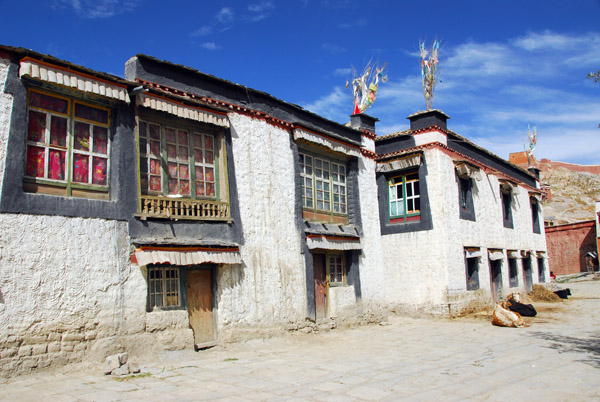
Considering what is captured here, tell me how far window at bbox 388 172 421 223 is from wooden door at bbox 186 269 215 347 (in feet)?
29.3

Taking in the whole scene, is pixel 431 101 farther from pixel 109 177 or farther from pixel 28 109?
pixel 28 109

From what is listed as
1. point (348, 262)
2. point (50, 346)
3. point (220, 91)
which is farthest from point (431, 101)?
point (50, 346)

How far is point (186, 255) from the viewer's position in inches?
353

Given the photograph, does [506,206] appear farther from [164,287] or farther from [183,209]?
[164,287]

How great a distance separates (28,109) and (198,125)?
10.8ft

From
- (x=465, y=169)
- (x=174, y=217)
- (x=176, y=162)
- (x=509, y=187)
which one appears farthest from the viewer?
(x=509, y=187)

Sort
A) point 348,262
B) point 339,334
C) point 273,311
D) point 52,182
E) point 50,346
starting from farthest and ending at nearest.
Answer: point 348,262 → point 339,334 → point 273,311 → point 52,182 → point 50,346

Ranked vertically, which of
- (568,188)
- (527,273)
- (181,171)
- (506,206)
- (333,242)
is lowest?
(527,273)

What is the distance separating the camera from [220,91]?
35.1 ft

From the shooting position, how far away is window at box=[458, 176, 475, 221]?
57.1 feet

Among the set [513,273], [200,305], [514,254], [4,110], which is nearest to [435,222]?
[514,254]

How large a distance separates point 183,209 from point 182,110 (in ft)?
6.44

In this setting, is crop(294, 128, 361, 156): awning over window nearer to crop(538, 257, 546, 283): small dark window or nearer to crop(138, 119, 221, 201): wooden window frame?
crop(138, 119, 221, 201): wooden window frame

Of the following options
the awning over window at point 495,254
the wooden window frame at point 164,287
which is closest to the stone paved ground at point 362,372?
the wooden window frame at point 164,287
